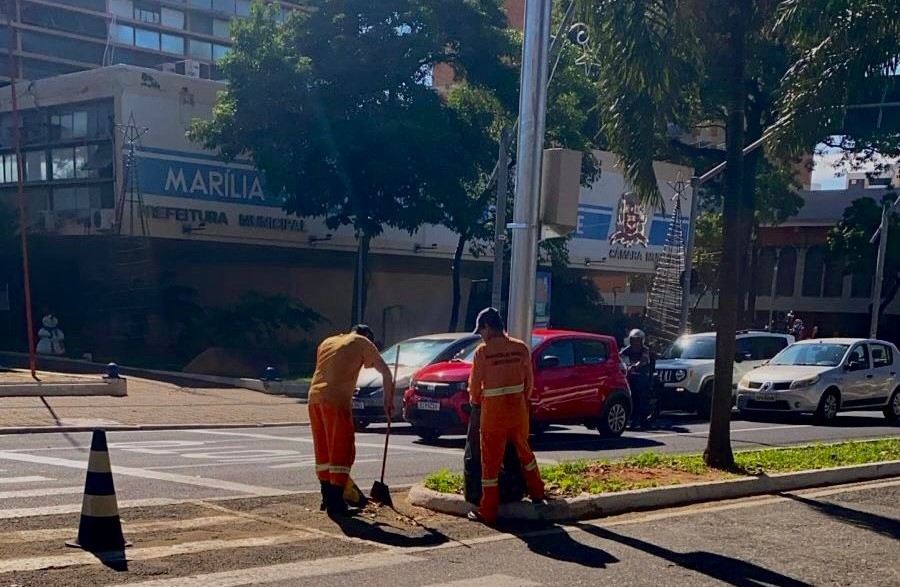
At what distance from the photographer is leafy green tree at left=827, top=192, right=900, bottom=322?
45375 millimetres

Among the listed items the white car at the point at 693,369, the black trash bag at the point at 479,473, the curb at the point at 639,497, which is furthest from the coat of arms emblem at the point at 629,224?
the black trash bag at the point at 479,473

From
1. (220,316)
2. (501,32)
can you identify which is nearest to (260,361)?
(220,316)

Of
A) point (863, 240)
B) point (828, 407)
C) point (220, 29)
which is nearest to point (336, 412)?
point (828, 407)

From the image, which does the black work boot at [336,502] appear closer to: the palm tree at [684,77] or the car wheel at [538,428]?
the palm tree at [684,77]

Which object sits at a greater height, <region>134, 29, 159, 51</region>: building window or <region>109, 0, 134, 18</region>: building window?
<region>109, 0, 134, 18</region>: building window

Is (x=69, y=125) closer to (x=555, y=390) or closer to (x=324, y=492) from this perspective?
(x=555, y=390)

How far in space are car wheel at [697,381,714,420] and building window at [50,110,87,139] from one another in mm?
20537

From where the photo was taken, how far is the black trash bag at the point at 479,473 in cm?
895

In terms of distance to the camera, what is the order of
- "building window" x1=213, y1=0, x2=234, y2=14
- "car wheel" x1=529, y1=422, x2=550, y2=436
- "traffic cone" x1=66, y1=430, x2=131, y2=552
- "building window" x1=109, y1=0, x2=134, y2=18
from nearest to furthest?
"traffic cone" x1=66, y1=430, x2=131, y2=552 → "car wheel" x1=529, y1=422, x2=550, y2=436 → "building window" x1=109, y1=0, x2=134, y2=18 → "building window" x1=213, y1=0, x2=234, y2=14

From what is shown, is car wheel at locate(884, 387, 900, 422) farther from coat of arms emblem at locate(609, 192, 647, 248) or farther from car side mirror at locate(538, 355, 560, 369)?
coat of arms emblem at locate(609, 192, 647, 248)

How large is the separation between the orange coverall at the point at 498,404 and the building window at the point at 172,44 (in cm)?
7816

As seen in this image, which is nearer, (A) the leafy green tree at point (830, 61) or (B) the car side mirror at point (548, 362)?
(A) the leafy green tree at point (830, 61)

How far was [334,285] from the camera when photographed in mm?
40125

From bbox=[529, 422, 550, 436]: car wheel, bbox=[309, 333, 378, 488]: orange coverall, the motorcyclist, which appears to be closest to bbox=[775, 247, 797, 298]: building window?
the motorcyclist
